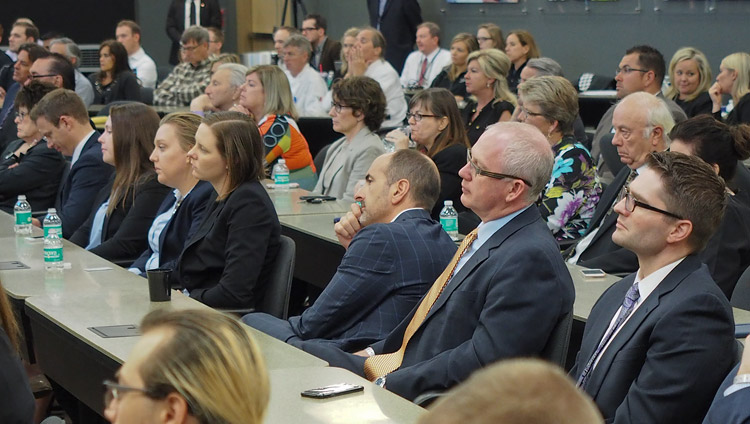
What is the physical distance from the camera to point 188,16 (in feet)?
44.8

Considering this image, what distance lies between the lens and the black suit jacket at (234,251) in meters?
3.81

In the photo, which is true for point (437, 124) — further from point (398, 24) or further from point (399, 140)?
point (398, 24)

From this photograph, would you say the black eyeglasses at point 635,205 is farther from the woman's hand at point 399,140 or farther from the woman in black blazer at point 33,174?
the woman in black blazer at point 33,174

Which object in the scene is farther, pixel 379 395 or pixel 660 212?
pixel 660 212

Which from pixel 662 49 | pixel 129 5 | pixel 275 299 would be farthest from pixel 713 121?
pixel 129 5

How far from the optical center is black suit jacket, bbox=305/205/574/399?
280 centimetres

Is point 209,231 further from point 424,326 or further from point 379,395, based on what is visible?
point 379,395

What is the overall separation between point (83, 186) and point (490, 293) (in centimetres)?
323

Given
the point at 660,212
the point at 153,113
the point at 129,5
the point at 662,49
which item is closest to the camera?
the point at 660,212

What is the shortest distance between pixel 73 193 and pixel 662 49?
757cm

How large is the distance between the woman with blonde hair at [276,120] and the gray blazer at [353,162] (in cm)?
50

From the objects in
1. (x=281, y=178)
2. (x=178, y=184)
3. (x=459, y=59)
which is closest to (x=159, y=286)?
(x=178, y=184)

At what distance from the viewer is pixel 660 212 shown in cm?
267

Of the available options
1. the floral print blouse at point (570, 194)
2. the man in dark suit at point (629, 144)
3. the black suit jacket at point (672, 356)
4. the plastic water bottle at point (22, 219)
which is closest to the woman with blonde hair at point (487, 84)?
the floral print blouse at point (570, 194)
